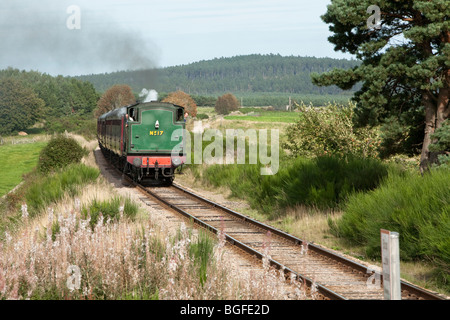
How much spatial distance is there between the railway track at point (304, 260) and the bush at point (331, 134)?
691cm

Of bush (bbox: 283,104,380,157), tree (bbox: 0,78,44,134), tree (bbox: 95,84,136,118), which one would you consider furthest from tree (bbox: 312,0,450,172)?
tree (bbox: 0,78,44,134)

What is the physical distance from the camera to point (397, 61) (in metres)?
13.2

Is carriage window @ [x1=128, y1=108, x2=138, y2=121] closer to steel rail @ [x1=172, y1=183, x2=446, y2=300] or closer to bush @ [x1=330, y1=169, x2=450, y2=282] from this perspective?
steel rail @ [x1=172, y1=183, x2=446, y2=300]

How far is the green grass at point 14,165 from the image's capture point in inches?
1577

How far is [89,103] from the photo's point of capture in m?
172

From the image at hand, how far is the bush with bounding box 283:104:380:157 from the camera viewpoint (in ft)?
67.7

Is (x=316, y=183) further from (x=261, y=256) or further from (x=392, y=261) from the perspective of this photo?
(x=392, y=261)

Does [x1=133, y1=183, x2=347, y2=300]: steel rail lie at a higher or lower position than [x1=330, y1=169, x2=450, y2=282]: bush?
lower

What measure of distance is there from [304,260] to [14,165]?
1953 inches

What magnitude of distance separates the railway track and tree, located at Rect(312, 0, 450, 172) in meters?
4.23

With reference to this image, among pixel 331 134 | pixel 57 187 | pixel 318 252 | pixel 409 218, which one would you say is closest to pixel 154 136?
pixel 57 187
